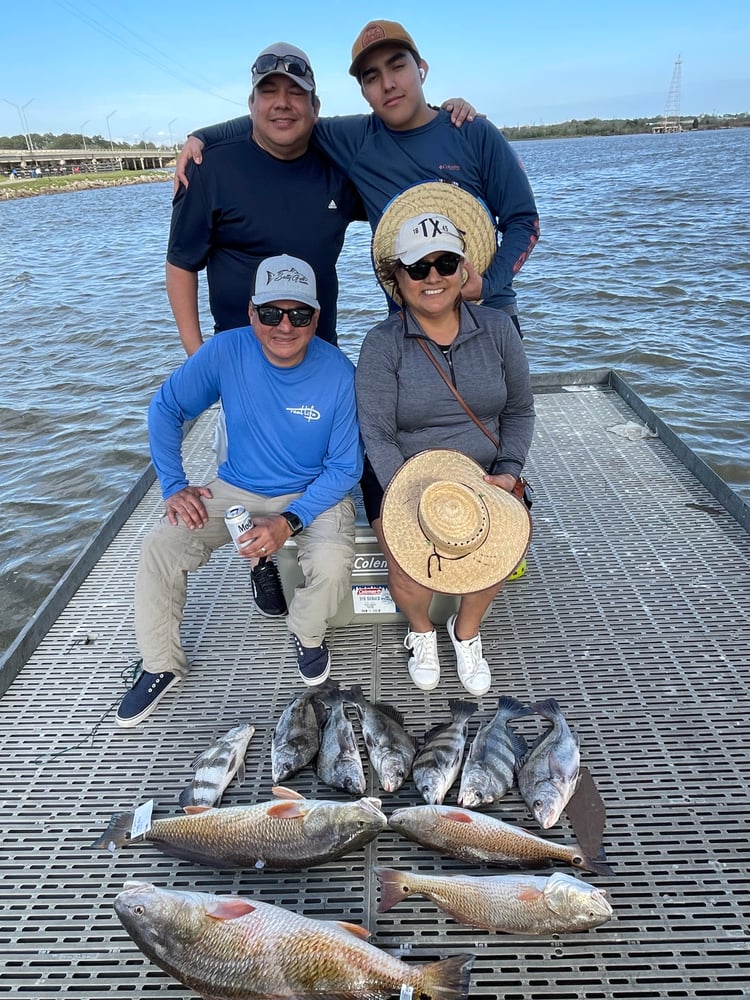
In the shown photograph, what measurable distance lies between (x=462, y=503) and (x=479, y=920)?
1.60 meters

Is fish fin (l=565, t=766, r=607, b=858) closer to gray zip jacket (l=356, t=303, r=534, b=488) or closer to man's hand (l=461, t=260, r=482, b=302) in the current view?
gray zip jacket (l=356, t=303, r=534, b=488)

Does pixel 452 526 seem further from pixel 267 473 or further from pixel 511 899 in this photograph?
pixel 511 899

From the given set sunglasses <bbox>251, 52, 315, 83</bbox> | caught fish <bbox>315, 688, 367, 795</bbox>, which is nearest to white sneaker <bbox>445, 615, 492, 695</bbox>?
caught fish <bbox>315, 688, 367, 795</bbox>

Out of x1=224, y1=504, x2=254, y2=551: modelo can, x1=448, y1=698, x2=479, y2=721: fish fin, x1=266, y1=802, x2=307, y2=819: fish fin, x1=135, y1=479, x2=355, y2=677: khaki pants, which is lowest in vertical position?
x1=448, y1=698, x2=479, y2=721: fish fin

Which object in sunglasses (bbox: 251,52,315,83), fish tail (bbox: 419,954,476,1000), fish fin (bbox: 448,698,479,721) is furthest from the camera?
sunglasses (bbox: 251,52,315,83)

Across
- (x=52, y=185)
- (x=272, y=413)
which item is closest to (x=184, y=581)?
(x=272, y=413)

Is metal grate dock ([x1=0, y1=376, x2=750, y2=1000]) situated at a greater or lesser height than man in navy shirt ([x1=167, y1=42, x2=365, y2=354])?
lesser

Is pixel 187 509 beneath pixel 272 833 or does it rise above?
above

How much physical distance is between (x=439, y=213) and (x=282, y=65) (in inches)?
42.4

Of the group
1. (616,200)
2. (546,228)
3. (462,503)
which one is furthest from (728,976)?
(616,200)

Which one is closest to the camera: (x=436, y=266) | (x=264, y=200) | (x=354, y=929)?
(x=354, y=929)

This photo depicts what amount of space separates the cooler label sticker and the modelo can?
0.77m

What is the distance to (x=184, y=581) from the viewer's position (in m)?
3.42

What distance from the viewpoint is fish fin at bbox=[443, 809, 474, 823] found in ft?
8.43
